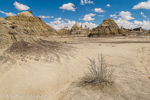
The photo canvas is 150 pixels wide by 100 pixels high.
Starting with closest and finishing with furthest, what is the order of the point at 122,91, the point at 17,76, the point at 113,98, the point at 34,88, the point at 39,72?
1. the point at 113,98
2. the point at 122,91
3. the point at 34,88
4. the point at 17,76
5. the point at 39,72

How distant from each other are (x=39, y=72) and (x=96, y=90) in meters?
2.62

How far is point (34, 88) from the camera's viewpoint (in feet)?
9.28

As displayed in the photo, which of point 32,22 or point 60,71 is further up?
point 32,22

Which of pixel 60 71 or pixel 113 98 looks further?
pixel 60 71

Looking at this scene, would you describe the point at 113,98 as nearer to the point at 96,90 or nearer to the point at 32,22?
the point at 96,90

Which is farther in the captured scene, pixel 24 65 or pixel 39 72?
pixel 24 65

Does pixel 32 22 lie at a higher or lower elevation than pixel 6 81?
higher

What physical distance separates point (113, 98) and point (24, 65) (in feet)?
13.8

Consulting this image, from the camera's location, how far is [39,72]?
3.70 meters

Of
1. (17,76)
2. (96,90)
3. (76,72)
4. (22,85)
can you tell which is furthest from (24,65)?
(96,90)

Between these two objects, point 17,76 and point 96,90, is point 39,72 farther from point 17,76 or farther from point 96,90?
point 96,90

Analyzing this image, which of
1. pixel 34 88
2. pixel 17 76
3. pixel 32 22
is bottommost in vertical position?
pixel 34 88

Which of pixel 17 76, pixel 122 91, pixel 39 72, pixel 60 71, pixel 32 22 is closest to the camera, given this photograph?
pixel 122 91

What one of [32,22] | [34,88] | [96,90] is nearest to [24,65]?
[34,88]
